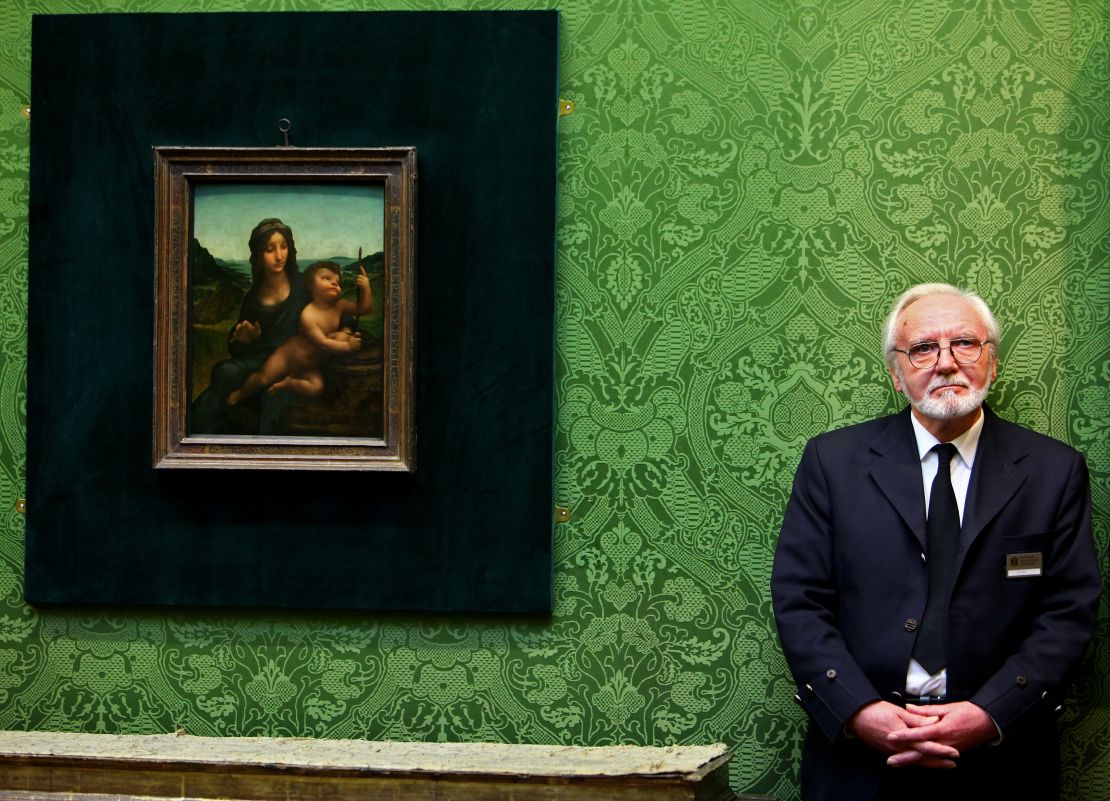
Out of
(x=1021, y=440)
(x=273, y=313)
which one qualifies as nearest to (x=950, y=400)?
(x=1021, y=440)

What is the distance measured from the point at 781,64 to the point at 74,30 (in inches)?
78.8

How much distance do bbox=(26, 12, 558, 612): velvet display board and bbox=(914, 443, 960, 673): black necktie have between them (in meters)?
1.00

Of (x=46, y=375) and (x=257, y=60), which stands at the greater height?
(x=257, y=60)

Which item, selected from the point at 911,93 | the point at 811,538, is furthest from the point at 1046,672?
the point at 911,93

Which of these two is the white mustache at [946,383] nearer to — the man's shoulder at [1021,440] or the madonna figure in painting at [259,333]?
the man's shoulder at [1021,440]

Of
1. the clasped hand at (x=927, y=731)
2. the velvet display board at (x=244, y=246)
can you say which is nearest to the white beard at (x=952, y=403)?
the clasped hand at (x=927, y=731)

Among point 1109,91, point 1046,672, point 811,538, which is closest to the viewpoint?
point 1046,672

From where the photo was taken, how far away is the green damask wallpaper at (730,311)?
299cm

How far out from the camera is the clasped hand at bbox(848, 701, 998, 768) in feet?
8.16

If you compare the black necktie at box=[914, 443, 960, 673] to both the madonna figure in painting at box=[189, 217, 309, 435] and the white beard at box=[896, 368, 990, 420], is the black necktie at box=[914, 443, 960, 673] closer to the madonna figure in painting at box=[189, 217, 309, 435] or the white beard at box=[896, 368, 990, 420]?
the white beard at box=[896, 368, 990, 420]

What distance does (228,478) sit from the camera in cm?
308

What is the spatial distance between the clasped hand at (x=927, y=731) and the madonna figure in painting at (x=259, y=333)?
68.1 inches

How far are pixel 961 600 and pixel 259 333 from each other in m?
1.95

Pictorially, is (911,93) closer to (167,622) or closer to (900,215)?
(900,215)
